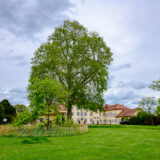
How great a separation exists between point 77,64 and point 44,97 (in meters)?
13.9

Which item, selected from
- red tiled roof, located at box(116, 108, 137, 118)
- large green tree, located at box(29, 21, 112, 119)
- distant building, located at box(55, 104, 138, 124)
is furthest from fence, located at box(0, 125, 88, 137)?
red tiled roof, located at box(116, 108, 137, 118)

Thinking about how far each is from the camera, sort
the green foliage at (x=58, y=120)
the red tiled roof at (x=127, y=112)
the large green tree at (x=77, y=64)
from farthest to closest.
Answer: the red tiled roof at (x=127, y=112) < the large green tree at (x=77, y=64) < the green foliage at (x=58, y=120)

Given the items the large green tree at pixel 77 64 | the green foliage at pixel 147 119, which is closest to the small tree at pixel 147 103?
the green foliage at pixel 147 119

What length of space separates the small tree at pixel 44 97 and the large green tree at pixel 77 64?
402 inches

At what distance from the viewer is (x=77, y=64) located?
33.7 m

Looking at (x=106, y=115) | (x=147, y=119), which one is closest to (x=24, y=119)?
(x=147, y=119)

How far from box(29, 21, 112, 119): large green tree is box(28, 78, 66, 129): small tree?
33.5 feet

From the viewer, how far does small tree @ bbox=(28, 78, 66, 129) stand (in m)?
20.7

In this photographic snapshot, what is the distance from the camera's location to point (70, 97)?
3303 centimetres

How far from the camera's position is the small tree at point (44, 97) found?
20691mm

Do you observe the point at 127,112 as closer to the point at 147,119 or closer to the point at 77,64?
the point at 147,119

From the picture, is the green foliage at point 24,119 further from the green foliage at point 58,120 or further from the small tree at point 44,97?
the green foliage at point 58,120

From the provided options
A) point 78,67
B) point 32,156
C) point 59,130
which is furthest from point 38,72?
point 32,156

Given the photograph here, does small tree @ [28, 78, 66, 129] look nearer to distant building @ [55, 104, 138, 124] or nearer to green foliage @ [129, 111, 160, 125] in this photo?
green foliage @ [129, 111, 160, 125]
